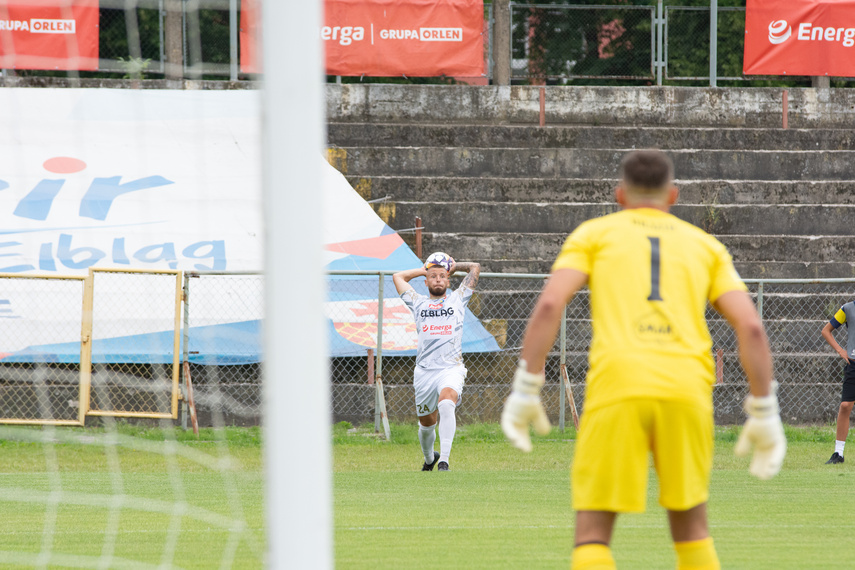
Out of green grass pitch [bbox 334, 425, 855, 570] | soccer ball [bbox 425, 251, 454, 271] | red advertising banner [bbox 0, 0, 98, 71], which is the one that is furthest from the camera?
red advertising banner [bbox 0, 0, 98, 71]

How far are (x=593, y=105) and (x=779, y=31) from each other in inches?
137

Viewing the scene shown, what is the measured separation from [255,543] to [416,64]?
42.9ft

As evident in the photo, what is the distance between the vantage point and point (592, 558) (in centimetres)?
384

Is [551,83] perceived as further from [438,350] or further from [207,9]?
[438,350]

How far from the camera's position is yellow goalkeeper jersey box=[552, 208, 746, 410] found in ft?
12.9

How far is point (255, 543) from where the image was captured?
6.60 metres

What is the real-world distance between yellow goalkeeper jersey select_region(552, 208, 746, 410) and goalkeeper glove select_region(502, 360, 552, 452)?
213 mm

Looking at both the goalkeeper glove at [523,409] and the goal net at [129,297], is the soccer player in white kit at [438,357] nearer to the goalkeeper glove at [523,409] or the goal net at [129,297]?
the goal net at [129,297]

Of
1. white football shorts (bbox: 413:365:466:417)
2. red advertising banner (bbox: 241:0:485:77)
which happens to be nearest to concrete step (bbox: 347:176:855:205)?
red advertising banner (bbox: 241:0:485:77)

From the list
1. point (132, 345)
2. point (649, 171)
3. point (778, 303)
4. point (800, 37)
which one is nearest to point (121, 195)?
point (132, 345)

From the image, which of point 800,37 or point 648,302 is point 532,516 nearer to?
point 648,302

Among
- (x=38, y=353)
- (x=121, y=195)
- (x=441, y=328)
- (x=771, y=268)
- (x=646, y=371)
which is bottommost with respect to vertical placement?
(x=38, y=353)

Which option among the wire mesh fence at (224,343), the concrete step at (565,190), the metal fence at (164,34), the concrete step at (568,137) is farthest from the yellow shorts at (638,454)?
the concrete step at (568,137)

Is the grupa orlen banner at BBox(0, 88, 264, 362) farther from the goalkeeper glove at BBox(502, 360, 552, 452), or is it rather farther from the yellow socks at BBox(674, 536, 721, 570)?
the yellow socks at BBox(674, 536, 721, 570)
